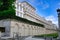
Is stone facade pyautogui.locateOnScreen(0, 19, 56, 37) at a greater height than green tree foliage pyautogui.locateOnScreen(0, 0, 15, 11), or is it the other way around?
green tree foliage pyautogui.locateOnScreen(0, 0, 15, 11)

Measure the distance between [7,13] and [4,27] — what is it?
3.27m

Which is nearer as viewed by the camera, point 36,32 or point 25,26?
point 25,26

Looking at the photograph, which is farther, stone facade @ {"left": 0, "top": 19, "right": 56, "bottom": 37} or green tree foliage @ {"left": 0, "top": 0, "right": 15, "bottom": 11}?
green tree foliage @ {"left": 0, "top": 0, "right": 15, "bottom": 11}

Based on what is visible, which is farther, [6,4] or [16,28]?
[6,4]

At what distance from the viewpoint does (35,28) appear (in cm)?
4191

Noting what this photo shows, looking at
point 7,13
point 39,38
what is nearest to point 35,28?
point 7,13

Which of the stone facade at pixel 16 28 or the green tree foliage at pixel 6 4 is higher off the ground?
the green tree foliage at pixel 6 4

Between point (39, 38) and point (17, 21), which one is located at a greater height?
point (17, 21)

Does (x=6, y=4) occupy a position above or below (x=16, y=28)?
above

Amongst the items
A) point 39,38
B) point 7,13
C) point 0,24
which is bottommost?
point 39,38

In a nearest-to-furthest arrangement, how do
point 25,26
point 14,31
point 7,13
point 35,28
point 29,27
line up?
1. point 14,31
2. point 7,13
3. point 25,26
4. point 29,27
5. point 35,28

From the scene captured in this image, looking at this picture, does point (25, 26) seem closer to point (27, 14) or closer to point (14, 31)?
point (14, 31)

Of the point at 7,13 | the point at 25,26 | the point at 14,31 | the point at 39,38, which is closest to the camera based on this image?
the point at 39,38

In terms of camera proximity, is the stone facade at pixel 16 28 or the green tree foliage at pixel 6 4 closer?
the stone facade at pixel 16 28
